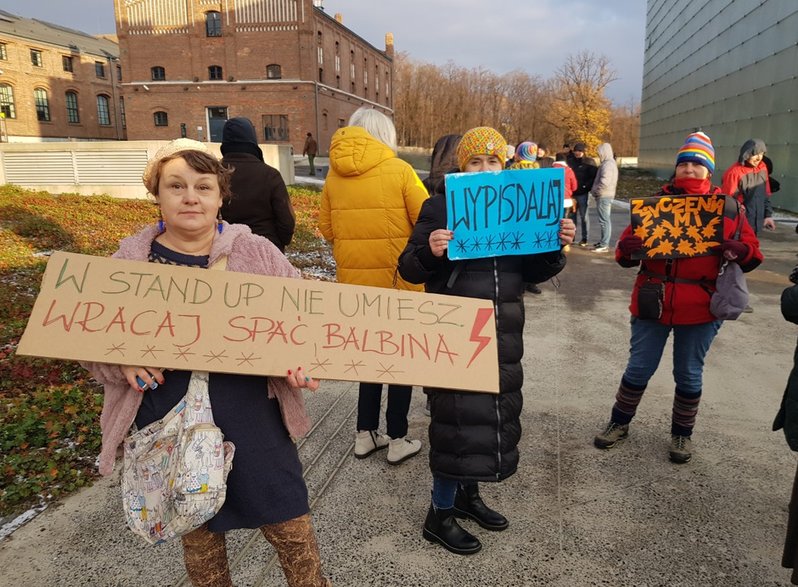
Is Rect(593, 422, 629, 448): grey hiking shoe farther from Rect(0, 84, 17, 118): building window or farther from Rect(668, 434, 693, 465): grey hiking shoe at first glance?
Rect(0, 84, 17, 118): building window

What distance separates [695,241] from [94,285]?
315 cm

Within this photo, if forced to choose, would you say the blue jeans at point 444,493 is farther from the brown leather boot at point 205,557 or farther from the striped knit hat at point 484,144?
the striped knit hat at point 484,144

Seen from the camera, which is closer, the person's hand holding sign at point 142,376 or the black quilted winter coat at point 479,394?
the person's hand holding sign at point 142,376

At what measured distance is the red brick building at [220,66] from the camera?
37344 mm

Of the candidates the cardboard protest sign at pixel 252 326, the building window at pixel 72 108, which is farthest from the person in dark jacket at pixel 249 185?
the building window at pixel 72 108

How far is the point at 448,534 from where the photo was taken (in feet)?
8.81

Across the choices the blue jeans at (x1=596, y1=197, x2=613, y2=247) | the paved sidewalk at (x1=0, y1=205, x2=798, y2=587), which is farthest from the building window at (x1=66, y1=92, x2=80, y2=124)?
the paved sidewalk at (x1=0, y1=205, x2=798, y2=587)

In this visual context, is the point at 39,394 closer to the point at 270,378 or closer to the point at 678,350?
the point at 270,378

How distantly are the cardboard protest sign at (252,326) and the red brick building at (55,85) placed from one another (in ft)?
160

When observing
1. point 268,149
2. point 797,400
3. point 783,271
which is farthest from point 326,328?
point 268,149

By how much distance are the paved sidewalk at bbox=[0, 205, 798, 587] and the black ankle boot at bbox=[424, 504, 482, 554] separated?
50 millimetres

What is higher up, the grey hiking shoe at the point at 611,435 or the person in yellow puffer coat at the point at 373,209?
the person in yellow puffer coat at the point at 373,209

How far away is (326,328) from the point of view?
1921mm

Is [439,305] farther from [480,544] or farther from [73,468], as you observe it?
[73,468]
